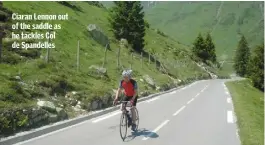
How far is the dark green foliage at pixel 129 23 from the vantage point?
52875mm

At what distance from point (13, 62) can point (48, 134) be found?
8.18 metres

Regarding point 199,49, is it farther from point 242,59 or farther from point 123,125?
point 123,125

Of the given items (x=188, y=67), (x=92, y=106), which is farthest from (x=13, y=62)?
(x=188, y=67)

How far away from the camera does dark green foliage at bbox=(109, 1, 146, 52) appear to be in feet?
173

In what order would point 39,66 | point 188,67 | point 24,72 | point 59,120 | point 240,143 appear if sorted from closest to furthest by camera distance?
point 240,143, point 59,120, point 24,72, point 39,66, point 188,67

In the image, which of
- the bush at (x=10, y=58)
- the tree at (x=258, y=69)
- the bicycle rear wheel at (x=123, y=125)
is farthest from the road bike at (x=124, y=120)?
the tree at (x=258, y=69)

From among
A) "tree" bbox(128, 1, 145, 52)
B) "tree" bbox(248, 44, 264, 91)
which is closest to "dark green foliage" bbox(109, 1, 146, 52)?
"tree" bbox(128, 1, 145, 52)

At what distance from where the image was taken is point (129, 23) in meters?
52.7

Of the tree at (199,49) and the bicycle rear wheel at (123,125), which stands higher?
the tree at (199,49)

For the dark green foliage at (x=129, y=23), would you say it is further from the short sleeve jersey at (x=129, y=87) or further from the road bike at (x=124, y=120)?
the road bike at (x=124, y=120)

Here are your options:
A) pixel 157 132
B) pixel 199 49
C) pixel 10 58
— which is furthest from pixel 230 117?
pixel 199 49

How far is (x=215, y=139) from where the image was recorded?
11641mm

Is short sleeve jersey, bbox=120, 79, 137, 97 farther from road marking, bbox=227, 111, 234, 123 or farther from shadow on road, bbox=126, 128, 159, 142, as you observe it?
road marking, bbox=227, 111, 234, 123

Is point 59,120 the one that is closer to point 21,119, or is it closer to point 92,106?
point 21,119
